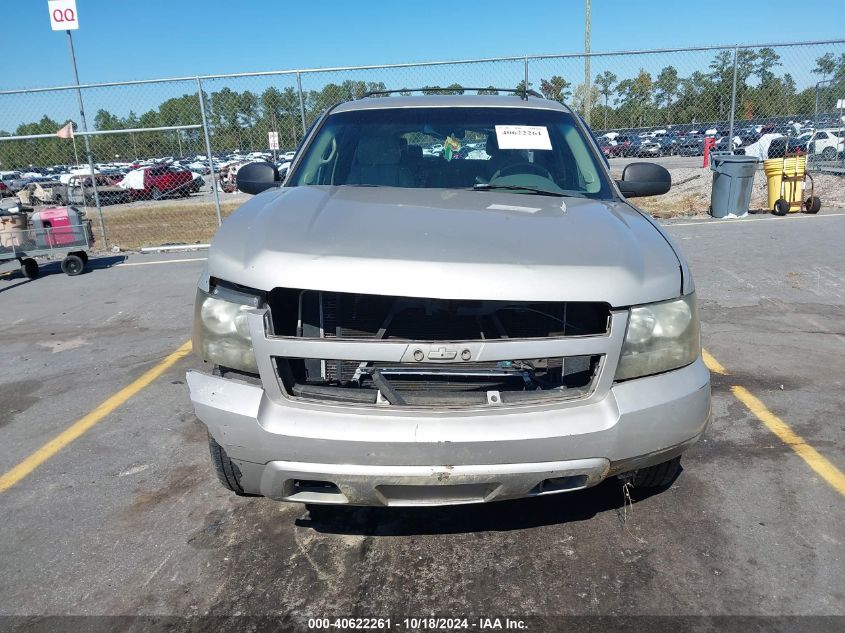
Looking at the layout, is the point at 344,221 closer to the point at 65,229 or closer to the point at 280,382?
the point at 280,382

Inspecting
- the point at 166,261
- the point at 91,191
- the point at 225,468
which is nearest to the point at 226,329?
the point at 225,468

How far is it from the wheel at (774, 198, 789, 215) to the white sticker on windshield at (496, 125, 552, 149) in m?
9.70

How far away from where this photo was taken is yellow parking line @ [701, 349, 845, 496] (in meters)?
3.20

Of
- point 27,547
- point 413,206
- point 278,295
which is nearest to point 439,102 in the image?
point 413,206

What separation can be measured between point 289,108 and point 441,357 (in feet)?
32.4

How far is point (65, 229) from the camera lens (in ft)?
29.1

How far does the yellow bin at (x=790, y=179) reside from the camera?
39.1 ft

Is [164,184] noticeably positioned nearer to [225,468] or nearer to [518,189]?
[518,189]

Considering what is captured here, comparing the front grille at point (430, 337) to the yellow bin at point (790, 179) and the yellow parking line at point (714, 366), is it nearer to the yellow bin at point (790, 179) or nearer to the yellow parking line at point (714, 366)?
the yellow parking line at point (714, 366)

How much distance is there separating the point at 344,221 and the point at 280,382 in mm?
767

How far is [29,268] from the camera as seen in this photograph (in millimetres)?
9008

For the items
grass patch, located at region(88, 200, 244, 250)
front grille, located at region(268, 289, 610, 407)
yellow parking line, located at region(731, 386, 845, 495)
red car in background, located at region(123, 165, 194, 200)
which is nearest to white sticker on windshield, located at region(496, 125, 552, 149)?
A: front grille, located at region(268, 289, 610, 407)

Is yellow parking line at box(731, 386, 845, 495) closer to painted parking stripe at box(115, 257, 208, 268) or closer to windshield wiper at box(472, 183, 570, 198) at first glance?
windshield wiper at box(472, 183, 570, 198)

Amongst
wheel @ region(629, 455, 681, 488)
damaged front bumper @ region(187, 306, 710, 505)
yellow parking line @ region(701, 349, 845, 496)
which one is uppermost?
damaged front bumper @ region(187, 306, 710, 505)
